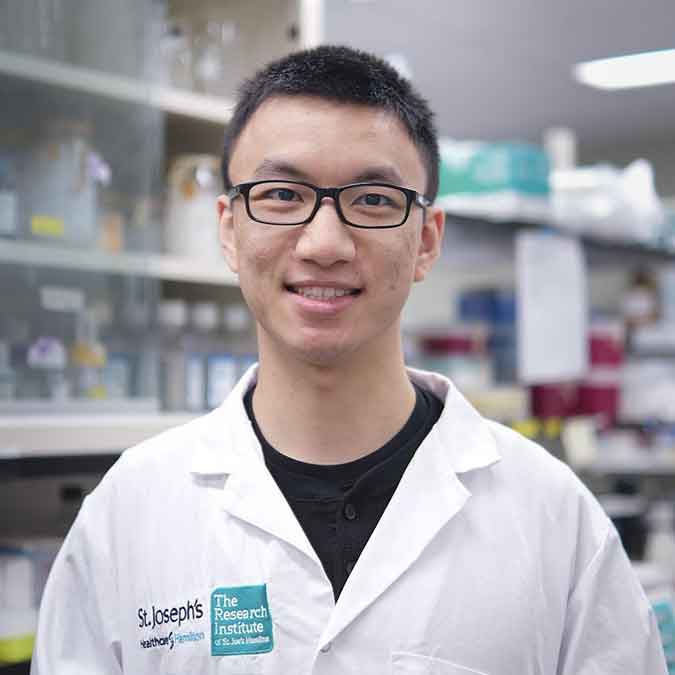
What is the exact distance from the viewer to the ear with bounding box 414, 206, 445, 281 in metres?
1.23

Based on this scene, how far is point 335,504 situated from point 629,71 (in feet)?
14.0

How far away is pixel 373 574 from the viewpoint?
44.1 inches

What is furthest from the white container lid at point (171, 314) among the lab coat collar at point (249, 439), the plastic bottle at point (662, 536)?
the plastic bottle at point (662, 536)

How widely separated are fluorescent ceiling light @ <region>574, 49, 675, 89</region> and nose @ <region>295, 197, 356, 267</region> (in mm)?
3914

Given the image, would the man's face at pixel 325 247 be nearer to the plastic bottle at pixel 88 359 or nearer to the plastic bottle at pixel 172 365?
the plastic bottle at pixel 88 359

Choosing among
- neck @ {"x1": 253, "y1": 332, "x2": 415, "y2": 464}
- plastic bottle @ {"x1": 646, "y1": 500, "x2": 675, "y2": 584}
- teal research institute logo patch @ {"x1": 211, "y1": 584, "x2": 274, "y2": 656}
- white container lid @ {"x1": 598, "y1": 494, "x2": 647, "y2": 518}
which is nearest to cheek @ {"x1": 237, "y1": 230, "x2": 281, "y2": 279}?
neck @ {"x1": 253, "y1": 332, "x2": 415, "y2": 464}

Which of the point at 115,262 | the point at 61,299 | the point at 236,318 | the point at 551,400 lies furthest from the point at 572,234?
the point at 61,299

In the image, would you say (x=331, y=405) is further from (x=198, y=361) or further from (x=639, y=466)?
(x=639, y=466)

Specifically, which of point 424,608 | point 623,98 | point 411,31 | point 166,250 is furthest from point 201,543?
point 623,98

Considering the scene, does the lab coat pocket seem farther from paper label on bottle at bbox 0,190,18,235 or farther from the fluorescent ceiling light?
the fluorescent ceiling light

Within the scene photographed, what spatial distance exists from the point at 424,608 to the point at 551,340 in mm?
1579

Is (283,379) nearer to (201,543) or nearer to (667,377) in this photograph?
(201,543)

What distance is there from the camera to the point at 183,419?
1834mm

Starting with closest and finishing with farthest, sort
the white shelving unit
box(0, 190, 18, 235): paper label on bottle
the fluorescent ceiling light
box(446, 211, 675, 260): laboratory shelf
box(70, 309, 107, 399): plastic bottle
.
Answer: the white shelving unit, box(0, 190, 18, 235): paper label on bottle, box(70, 309, 107, 399): plastic bottle, box(446, 211, 675, 260): laboratory shelf, the fluorescent ceiling light
